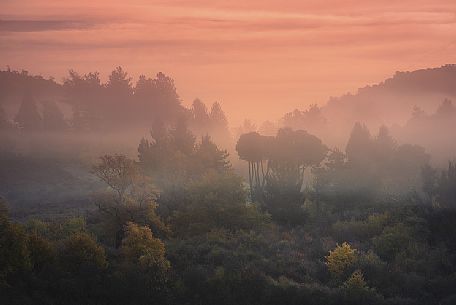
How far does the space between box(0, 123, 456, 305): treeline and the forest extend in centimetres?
14

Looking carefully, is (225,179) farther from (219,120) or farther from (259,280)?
(219,120)

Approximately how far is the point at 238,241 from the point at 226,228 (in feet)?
13.5

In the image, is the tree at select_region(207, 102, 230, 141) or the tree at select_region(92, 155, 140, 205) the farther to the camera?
the tree at select_region(207, 102, 230, 141)

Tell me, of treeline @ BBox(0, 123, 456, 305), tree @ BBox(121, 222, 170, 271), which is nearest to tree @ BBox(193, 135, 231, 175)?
treeline @ BBox(0, 123, 456, 305)

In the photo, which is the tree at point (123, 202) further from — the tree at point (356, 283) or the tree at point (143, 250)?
the tree at point (356, 283)

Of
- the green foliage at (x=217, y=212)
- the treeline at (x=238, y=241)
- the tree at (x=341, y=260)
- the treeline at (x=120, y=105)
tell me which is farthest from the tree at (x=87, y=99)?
the tree at (x=341, y=260)

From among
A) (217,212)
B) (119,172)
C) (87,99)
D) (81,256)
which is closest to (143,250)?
(81,256)

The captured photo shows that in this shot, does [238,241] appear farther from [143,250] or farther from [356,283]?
[356,283]

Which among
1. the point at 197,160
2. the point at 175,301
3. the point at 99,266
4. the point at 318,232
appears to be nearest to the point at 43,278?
the point at 99,266

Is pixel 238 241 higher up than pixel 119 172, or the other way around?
pixel 119 172

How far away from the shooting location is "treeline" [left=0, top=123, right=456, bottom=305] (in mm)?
41906

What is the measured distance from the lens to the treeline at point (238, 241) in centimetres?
4191

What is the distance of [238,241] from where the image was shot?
5406cm

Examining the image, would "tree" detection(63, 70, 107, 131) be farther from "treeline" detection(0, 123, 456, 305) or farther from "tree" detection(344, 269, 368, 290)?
"tree" detection(344, 269, 368, 290)
